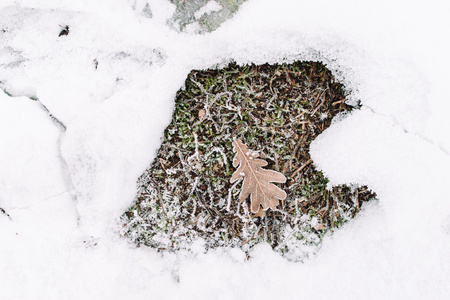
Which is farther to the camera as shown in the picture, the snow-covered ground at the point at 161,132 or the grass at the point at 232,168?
the grass at the point at 232,168

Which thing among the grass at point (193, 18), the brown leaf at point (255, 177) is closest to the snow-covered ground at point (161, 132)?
the grass at point (193, 18)

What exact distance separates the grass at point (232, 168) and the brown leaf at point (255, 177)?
0.05 meters

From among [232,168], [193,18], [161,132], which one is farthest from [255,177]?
[193,18]

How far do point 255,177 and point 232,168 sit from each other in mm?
148

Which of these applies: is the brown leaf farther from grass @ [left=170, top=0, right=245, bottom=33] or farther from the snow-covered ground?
grass @ [left=170, top=0, right=245, bottom=33]

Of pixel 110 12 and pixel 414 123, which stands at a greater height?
Result: pixel 110 12

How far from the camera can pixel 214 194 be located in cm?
186

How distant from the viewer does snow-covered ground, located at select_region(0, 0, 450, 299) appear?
63.9 inches

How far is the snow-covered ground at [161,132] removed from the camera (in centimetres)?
162

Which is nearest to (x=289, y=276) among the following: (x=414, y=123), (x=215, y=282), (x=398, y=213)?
(x=215, y=282)

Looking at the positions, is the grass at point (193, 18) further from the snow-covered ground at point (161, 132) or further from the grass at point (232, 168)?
the grass at point (232, 168)

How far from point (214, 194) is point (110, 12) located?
118 centimetres

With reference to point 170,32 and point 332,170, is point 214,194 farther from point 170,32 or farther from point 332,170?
point 170,32

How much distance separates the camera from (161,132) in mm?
1791
